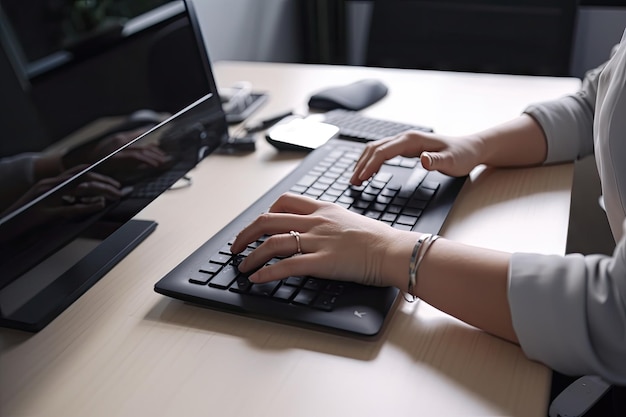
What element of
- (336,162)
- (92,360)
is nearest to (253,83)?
(336,162)

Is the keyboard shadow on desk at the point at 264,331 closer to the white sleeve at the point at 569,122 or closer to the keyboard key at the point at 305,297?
the keyboard key at the point at 305,297

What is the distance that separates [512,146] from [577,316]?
1.44ft

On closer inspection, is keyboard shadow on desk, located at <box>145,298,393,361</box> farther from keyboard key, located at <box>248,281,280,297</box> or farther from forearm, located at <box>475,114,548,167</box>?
forearm, located at <box>475,114,548,167</box>

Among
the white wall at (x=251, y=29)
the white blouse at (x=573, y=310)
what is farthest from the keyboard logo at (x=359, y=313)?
the white wall at (x=251, y=29)

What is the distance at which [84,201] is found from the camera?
27.1 inches

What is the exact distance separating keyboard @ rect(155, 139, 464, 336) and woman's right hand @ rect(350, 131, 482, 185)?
2 centimetres

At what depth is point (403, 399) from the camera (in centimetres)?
52

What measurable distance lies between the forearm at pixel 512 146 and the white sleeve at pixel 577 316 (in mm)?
380

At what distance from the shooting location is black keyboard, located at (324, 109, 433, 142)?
104 centimetres

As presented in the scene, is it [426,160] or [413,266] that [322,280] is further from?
[426,160]

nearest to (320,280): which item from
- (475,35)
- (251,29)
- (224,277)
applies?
(224,277)

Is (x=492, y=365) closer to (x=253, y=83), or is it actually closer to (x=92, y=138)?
(x=92, y=138)

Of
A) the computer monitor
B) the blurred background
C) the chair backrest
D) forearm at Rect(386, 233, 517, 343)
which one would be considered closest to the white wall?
the blurred background

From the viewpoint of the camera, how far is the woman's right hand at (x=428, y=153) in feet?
2.81
